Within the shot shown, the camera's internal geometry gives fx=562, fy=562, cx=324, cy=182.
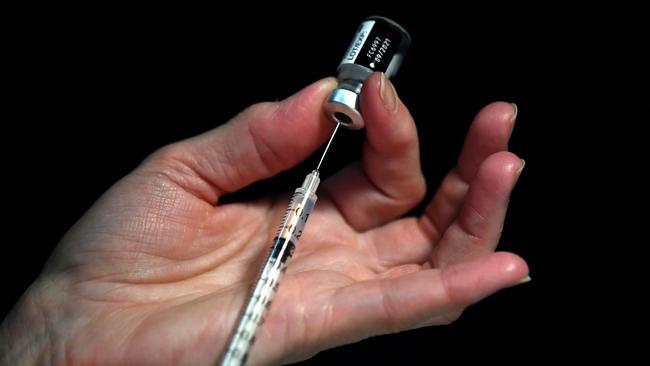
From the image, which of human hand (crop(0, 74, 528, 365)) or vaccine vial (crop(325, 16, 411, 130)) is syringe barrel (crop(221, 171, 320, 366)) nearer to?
human hand (crop(0, 74, 528, 365))

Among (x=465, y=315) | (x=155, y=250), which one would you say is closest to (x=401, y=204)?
(x=465, y=315)

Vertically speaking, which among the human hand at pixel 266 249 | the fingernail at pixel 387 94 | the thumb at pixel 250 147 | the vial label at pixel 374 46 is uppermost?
the vial label at pixel 374 46

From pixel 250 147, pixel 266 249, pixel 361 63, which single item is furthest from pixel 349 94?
pixel 266 249

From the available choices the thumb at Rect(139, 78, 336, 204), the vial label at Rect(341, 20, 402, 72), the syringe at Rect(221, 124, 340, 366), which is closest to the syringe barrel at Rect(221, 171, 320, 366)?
the syringe at Rect(221, 124, 340, 366)

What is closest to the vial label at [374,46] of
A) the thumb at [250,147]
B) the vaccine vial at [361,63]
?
the vaccine vial at [361,63]

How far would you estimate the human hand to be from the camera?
1372 millimetres

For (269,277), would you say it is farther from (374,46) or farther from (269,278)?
(374,46)

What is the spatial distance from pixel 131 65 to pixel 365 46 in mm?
1067

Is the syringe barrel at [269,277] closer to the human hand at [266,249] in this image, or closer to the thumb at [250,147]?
the human hand at [266,249]

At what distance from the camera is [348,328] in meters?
1.37

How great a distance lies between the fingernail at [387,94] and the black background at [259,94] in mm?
556

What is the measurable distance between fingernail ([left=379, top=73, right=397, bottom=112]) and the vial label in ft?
0.27

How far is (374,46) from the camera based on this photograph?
1.72m

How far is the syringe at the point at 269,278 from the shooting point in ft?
4.38
